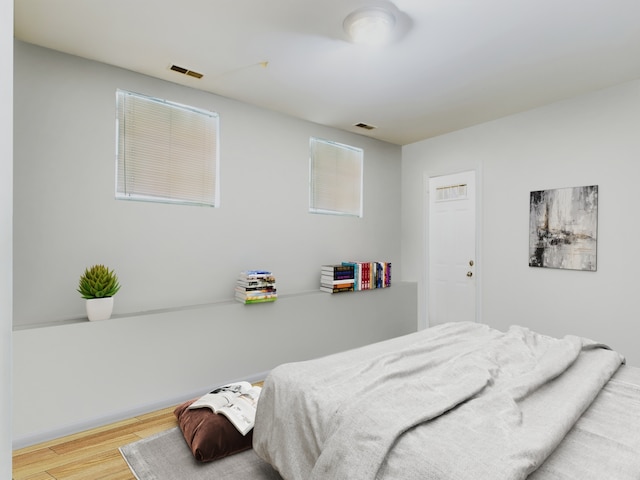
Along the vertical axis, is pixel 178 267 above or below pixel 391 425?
above

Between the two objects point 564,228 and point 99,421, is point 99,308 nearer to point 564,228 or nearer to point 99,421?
point 99,421

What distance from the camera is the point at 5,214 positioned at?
1.83 feet

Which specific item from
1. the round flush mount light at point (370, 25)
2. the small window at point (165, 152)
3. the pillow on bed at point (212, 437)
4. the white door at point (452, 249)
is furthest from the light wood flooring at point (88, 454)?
the white door at point (452, 249)

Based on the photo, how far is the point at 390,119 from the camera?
382 cm

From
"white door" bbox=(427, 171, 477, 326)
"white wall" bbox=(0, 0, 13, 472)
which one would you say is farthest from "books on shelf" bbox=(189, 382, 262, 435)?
"white door" bbox=(427, 171, 477, 326)

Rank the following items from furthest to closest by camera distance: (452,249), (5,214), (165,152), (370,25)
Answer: (452,249) → (165,152) → (370,25) → (5,214)

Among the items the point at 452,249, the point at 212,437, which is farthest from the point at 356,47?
the point at 452,249

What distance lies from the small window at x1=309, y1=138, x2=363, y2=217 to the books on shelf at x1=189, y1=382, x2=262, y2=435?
2.07m

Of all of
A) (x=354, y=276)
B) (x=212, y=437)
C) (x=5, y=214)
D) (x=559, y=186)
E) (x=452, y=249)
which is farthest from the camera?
(x=452, y=249)

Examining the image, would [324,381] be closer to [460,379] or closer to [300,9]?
[460,379]

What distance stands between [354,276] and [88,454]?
2.71 metres

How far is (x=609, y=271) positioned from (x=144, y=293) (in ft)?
12.7

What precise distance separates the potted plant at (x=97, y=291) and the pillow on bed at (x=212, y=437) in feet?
3.19

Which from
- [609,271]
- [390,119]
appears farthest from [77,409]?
[609,271]
